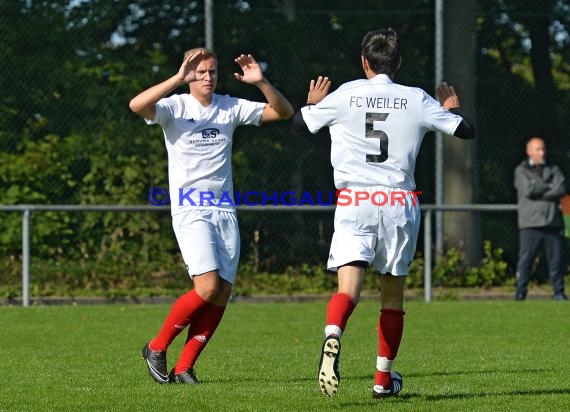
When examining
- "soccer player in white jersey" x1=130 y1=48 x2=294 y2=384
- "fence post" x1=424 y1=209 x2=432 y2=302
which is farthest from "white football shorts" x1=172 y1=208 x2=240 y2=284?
"fence post" x1=424 y1=209 x2=432 y2=302

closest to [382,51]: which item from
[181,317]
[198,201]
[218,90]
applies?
[198,201]

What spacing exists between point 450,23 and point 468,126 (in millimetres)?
11304

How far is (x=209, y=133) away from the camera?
8.79 m

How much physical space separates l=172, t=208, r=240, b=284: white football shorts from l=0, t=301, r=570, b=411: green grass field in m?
0.72

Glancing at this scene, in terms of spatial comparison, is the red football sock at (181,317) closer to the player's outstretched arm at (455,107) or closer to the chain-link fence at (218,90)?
the player's outstretched arm at (455,107)

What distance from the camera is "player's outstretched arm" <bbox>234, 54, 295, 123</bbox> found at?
850cm

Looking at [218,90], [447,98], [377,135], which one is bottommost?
[377,135]

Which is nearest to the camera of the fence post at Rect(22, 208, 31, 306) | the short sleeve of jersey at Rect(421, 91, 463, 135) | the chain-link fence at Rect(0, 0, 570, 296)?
the short sleeve of jersey at Rect(421, 91, 463, 135)

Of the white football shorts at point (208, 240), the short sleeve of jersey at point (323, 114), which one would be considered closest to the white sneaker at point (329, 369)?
the short sleeve of jersey at point (323, 114)

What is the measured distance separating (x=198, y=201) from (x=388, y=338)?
5.15 feet

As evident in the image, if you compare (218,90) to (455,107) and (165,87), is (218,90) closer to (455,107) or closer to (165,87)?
(165,87)

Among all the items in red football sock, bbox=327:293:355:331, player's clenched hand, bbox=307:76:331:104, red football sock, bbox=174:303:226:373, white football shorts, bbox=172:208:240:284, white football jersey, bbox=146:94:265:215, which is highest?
player's clenched hand, bbox=307:76:331:104

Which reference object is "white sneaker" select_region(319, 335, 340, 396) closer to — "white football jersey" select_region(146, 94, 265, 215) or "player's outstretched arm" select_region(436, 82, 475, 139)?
"player's outstretched arm" select_region(436, 82, 475, 139)

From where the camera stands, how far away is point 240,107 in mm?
9031
